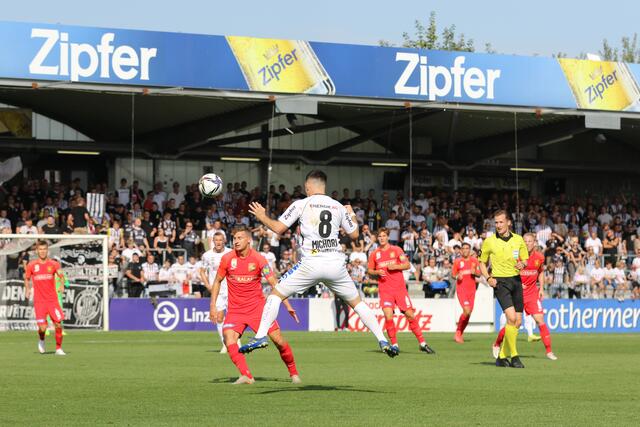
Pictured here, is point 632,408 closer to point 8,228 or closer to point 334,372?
point 334,372

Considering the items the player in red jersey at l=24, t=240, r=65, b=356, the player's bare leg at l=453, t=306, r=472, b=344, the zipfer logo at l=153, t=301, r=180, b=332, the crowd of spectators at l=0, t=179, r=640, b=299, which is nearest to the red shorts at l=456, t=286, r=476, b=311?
the player's bare leg at l=453, t=306, r=472, b=344

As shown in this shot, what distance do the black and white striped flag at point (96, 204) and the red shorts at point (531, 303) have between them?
1679 centimetres

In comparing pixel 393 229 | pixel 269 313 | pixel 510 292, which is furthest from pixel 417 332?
pixel 393 229

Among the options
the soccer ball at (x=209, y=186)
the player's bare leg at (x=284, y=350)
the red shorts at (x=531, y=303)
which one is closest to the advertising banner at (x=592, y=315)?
the red shorts at (x=531, y=303)

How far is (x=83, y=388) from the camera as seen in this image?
13.1 m

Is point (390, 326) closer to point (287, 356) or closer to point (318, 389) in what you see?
point (287, 356)

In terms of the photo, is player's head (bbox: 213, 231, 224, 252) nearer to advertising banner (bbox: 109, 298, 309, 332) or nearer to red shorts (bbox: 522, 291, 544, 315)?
red shorts (bbox: 522, 291, 544, 315)

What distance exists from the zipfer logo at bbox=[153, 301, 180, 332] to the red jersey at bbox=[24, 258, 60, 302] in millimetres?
10098

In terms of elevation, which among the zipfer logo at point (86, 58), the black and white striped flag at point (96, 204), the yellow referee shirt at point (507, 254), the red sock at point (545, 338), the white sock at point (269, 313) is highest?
the zipfer logo at point (86, 58)

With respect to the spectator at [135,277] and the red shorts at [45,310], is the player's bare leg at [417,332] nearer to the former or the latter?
the red shorts at [45,310]

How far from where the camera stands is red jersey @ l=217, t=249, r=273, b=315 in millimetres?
13688

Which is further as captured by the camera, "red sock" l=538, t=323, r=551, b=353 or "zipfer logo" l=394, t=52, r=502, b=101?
"zipfer logo" l=394, t=52, r=502, b=101

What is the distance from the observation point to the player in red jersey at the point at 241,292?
13477 millimetres

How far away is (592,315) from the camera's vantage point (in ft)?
110
